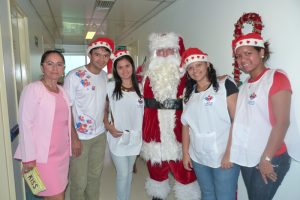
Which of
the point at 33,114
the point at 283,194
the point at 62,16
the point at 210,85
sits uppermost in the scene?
the point at 62,16

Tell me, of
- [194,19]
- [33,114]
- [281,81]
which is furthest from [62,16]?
[281,81]

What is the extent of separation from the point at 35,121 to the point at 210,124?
1226 millimetres

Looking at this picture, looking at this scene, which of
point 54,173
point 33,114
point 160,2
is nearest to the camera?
point 33,114

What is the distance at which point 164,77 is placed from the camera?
235cm

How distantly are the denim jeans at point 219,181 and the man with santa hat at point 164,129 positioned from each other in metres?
0.54

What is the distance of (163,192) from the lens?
2393mm

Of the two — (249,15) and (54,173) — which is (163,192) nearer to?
(54,173)

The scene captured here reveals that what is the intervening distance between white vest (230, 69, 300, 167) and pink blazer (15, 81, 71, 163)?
4.23 feet

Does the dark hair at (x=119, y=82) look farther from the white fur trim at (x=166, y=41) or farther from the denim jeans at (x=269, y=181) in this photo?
the denim jeans at (x=269, y=181)

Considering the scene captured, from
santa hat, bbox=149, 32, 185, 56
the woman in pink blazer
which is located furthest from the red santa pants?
santa hat, bbox=149, 32, 185, 56

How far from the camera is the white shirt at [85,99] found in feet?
6.65

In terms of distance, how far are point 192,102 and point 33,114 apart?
1132 millimetres

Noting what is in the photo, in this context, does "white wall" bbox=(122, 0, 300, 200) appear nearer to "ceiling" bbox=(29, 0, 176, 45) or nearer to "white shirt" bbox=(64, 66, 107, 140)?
"ceiling" bbox=(29, 0, 176, 45)

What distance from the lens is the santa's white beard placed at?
91.4 inches
